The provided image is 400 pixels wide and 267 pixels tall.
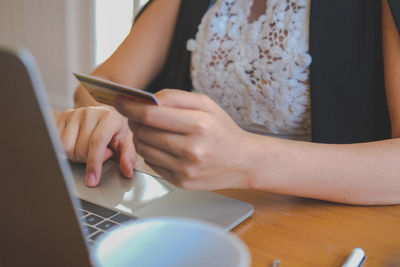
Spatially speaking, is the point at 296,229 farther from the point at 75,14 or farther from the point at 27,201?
the point at 75,14

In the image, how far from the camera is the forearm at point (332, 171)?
531mm

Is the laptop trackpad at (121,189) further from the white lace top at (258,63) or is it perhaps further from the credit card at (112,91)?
the white lace top at (258,63)

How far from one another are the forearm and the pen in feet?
0.45

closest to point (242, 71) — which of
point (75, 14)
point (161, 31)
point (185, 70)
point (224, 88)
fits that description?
point (224, 88)

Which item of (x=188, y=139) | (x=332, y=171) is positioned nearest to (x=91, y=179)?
(x=188, y=139)

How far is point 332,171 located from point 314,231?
10 centimetres

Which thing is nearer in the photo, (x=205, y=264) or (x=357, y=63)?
(x=205, y=264)

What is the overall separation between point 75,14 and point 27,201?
294cm

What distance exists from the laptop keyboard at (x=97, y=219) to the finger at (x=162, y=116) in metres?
0.12

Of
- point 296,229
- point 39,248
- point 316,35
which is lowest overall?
point 296,229

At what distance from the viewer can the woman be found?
1.49 feet

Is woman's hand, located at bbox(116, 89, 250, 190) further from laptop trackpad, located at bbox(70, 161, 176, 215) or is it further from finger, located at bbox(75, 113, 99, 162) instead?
finger, located at bbox(75, 113, 99, 162)

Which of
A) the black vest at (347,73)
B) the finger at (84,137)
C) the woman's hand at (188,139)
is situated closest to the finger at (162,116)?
the woman's hand at (188,139)

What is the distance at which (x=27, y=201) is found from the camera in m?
0.24
